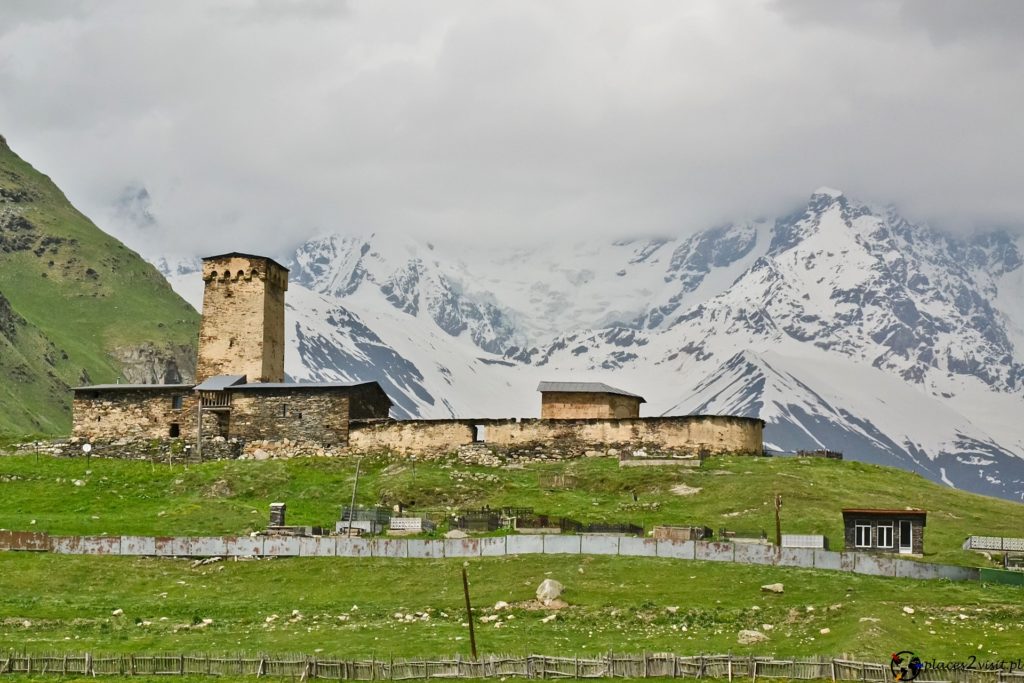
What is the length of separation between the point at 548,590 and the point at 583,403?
4746 cm

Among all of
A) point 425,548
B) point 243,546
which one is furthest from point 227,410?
point 425,548

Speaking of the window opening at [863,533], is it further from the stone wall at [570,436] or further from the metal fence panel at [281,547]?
the metal fence panel at [281,547]

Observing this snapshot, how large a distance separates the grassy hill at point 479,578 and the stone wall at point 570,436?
289 centimetres

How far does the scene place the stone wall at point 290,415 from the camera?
106688 millimetres

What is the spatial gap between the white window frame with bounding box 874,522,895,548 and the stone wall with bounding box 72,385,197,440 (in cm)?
4784

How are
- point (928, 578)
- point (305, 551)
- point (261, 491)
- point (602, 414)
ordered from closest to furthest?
1. point (928, 578)
2. point (305, 551)
3. point (261, 491)
4. point (602, 414)

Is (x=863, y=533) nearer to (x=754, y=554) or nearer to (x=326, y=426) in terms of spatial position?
(x=754, y=554)

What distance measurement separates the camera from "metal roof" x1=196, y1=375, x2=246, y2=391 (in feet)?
356

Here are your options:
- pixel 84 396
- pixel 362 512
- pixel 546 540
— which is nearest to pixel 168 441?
pixel 84 396

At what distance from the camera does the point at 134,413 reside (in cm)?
10875

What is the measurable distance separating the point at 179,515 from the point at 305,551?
1164cm

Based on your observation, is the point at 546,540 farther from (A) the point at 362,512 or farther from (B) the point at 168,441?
(B) the point at 168,441

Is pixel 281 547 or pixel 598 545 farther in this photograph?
pixel 281 547

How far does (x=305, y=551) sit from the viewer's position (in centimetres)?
7825
